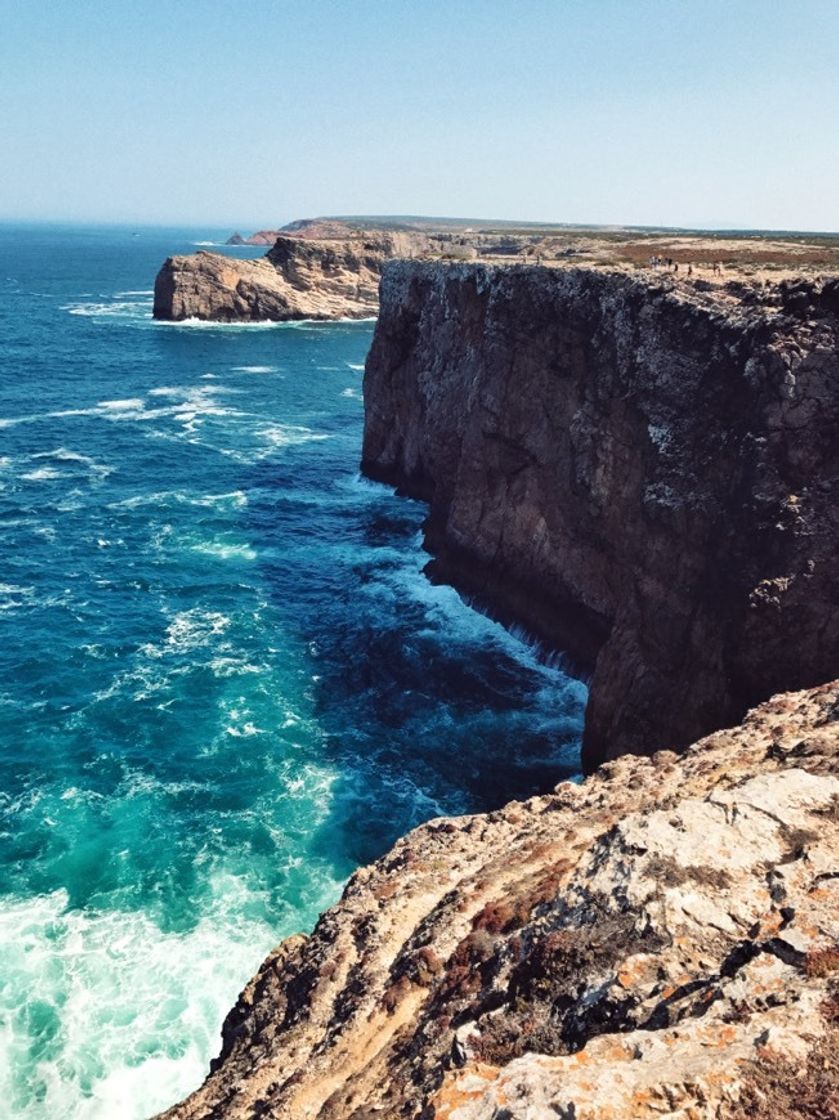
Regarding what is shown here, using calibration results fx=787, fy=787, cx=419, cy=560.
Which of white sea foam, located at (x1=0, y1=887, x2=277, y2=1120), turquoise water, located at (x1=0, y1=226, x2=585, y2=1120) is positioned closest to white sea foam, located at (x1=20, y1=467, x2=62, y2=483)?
turquoise water, located at (x1=0, y1=226, x2=585, y2=1120)

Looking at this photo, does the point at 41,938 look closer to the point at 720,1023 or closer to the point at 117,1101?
the point at 117,1101

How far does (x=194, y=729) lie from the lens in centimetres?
4100

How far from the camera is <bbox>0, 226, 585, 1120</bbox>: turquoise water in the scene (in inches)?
1081

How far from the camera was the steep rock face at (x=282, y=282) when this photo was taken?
155m

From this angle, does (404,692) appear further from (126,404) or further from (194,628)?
(126,404)

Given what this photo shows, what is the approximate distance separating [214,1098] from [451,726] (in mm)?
27789

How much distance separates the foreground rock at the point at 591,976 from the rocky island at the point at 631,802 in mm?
51

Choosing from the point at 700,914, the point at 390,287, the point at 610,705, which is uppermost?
the point at 390,287

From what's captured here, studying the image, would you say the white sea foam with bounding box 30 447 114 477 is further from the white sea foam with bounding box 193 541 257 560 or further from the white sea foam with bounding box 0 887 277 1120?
the white sea foam with bounding box 0 887 277 1120

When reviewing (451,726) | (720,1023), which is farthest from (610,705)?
(720,1023)

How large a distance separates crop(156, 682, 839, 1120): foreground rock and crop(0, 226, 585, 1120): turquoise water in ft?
40.0

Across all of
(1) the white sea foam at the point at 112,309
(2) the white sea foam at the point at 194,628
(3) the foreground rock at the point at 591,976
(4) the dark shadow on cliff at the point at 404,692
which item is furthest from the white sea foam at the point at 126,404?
(3) the foreground rock at the point at 591,976

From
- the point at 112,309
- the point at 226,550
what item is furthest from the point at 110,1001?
the point at 112,309

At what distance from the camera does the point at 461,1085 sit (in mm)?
10359
